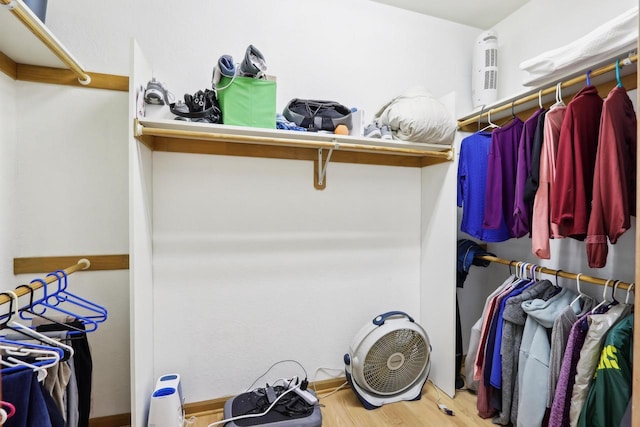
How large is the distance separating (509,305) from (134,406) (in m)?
1.78

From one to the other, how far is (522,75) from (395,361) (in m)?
2.00

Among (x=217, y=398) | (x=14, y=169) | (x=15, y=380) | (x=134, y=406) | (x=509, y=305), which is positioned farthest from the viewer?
A: (x=217, y=398)

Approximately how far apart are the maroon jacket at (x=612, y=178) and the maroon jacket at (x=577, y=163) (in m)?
0.05

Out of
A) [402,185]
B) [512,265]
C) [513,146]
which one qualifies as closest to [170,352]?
[402,185]

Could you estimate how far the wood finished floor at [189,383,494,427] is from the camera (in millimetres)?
1688

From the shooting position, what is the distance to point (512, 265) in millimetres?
1839

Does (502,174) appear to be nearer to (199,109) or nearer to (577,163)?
(577,163)

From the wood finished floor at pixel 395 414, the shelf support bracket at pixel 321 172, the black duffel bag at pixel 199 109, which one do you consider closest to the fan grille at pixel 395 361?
the wood finished floor at pixel 395 414

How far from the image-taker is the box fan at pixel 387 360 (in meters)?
1.74

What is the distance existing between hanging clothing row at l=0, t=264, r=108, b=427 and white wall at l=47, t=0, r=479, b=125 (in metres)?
1.14

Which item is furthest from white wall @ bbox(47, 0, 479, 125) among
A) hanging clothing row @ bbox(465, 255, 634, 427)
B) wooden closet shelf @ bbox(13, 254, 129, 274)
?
hanging clothing row @ bbox(465, 255, 634, 427)

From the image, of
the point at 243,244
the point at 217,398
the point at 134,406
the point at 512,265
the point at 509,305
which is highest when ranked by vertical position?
the point at 243,244

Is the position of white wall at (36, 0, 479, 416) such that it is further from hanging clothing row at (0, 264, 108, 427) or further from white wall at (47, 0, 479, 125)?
hanging clothing row at (0, 264, 108, 427)

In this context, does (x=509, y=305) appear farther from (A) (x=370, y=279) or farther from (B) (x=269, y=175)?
(B) (x=269, y=175)
